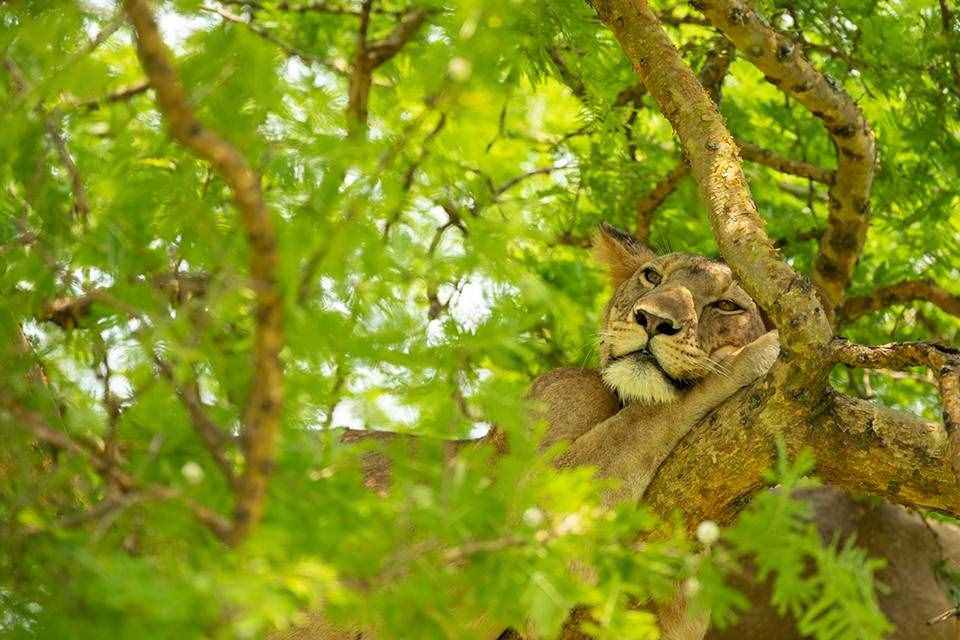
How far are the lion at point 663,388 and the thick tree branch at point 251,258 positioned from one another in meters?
2.51

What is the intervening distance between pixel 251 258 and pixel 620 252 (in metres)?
4.67

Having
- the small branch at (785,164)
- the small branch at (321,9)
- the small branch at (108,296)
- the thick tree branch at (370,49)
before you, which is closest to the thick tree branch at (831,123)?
the small branch at (785,164)

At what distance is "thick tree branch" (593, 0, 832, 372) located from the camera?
4.68 m

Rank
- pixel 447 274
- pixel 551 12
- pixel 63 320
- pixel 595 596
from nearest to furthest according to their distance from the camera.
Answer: pixel 595 596
pixel 447 274
pixel 63 320
pixel 551 12

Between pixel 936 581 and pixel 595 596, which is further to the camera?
pixel 936 581

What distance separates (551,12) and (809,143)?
107 inches

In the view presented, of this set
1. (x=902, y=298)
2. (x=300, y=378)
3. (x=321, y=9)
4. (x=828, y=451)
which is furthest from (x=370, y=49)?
(x=300, y=378)

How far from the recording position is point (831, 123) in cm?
640

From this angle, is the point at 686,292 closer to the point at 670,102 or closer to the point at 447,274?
the point at 670,102

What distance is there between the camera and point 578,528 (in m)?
3.10

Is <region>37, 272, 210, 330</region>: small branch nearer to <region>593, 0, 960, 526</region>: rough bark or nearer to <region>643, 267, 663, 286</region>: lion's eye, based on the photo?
<region>593, 0, 960, 526</region>: rough bark

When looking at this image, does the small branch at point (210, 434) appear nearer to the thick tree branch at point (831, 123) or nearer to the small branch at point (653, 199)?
the thick tree branch at point (831, 123)

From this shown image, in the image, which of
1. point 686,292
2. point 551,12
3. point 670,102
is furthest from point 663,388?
point 551,12

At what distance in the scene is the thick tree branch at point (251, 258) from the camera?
2.54 m
